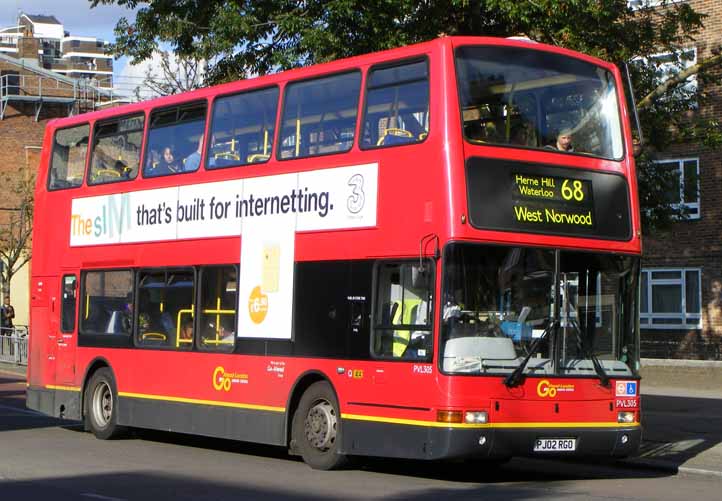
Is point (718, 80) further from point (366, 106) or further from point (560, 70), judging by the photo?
point (366, 106)

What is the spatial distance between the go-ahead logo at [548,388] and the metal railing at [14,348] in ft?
89.5

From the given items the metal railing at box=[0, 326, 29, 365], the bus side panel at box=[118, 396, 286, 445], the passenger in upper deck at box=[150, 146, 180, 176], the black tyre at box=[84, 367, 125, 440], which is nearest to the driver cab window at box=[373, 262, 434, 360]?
the bus side panel at box=[118, 396, 286, 445]

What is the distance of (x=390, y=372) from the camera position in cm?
1330

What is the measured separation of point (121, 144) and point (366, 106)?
5.48m

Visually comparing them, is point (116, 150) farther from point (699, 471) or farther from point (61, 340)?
point (699, 471)

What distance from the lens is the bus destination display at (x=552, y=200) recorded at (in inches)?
517

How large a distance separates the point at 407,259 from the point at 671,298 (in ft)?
76.0

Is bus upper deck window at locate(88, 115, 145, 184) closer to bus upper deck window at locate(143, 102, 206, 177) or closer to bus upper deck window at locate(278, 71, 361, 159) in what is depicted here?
bus upper deck window at locate(143, 102, 206, 177)

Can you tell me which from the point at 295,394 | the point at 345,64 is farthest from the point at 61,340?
the point at 345,64

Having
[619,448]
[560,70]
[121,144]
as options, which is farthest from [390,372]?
[121,144]

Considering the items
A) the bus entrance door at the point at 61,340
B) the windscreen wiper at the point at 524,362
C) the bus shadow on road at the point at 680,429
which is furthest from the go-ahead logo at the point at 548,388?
the bus entrance door at the point at 61,340

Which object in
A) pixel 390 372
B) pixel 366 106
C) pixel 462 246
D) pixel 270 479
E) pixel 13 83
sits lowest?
pixel 270 479

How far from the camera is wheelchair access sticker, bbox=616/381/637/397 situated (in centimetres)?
1352

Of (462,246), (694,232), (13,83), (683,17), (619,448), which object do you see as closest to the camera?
(462,246)
